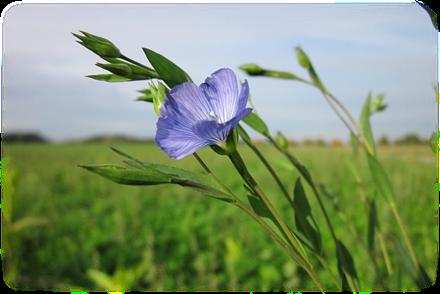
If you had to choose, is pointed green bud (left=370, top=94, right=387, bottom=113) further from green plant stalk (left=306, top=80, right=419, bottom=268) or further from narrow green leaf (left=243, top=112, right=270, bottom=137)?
narrow green leaf (left=243, top=112, right=270, bottom=137)

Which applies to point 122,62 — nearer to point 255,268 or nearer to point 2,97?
point 2,97

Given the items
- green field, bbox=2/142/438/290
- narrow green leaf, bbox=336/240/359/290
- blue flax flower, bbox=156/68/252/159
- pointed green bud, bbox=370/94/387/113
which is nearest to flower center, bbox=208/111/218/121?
blue flax flower, bbox=156/68/252/159

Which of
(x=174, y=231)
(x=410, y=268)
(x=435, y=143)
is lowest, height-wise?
(x=174, y=231)

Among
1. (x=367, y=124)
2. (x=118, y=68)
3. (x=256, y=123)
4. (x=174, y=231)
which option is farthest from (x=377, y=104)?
(x=174, y=231)

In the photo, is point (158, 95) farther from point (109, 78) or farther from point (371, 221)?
point (371, 221)

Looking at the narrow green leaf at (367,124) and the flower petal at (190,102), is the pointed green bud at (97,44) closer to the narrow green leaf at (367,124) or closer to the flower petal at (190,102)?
the flower petal at (190,102)

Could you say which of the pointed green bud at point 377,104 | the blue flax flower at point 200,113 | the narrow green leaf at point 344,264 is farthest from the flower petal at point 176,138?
the pointed green bud at point 377,104
